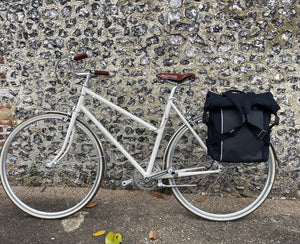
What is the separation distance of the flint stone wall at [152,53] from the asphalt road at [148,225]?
49cm

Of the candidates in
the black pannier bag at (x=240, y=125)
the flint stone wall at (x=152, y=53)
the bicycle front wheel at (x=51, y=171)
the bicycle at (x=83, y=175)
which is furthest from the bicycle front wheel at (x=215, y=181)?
the bicycle front wheel at (x=51, y=171)

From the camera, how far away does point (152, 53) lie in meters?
2.88

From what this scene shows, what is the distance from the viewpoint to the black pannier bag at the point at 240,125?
2309 mm

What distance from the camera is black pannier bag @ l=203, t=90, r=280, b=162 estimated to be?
2.31 meters

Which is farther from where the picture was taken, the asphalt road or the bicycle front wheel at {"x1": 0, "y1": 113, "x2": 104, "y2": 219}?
the bicycle front wheel at {"x1": 0, "y1": 113, "x2": 104, "y2": 219}

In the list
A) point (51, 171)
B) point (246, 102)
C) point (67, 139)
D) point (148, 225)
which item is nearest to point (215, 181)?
point (148, 225)

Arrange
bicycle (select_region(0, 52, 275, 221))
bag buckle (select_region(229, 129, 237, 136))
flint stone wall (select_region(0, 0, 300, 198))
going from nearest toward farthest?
bag buckle (select_region(229, 129, 237, 136)), flint stone wall (select_region(0, 0, 300, 198)), bicycle (select_region(0, 52, 275, 221))

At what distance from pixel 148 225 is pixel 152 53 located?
68.0 inches

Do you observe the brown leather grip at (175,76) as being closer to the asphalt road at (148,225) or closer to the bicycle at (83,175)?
the bicycle at (83,175)

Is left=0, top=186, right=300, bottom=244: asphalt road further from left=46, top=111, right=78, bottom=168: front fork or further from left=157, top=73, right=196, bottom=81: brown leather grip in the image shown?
left=157, top=73, right=196, bottom=81: brown leather grip

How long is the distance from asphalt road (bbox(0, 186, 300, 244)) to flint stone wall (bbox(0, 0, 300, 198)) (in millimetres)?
490

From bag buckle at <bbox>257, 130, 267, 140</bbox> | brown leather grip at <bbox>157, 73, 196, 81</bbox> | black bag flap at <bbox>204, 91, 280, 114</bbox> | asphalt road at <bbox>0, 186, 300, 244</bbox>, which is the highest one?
brown leather grip at <bbox>157, 73, 196, 81</bbox>

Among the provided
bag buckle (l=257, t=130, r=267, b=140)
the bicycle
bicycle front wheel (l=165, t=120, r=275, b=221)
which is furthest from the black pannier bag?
bicycle front wheel (l=165, t=120, r=275, b=221)

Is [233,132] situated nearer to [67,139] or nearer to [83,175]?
[67,139]
